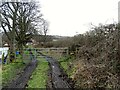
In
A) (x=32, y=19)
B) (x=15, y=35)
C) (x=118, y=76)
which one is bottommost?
(x=118, y=76)

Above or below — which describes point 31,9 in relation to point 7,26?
above

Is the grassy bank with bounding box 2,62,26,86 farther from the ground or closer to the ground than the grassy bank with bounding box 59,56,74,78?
closer to the ground

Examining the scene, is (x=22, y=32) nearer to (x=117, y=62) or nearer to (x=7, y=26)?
(x=7, y=26)

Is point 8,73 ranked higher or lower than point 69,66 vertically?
lower

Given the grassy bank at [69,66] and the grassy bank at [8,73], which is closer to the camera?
the grassy bank at [8,73]

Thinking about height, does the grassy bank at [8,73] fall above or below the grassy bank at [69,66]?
below

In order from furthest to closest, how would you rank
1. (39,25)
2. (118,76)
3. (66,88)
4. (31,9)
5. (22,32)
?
(39,25) < (31,9) < (22,32) < (66,88) < (118,76)

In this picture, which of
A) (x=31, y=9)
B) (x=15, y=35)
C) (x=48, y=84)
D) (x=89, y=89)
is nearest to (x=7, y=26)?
(x=15, y=35)

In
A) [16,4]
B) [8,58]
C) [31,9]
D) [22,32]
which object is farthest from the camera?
[31,9]

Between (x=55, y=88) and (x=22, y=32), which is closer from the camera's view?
(x=55, y=88)

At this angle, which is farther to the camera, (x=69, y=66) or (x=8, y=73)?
(x=69, y=66)

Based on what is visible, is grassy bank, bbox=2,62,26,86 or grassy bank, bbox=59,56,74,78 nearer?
grassy bank, bbox=2,62,26,86

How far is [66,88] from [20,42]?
1522 centimetres

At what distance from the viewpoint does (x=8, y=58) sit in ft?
65.9
